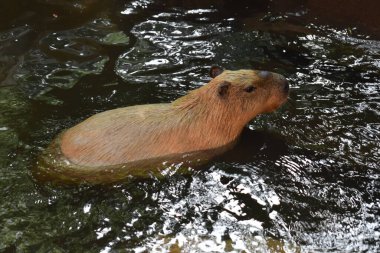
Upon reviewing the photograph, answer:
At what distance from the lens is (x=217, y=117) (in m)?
4.46

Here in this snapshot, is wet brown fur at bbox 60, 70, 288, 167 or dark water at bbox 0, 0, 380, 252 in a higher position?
wet brown fur at bbox 60, 70, 288, 167

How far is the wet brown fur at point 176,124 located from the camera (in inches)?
161

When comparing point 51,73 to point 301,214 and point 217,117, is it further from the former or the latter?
point 301,214

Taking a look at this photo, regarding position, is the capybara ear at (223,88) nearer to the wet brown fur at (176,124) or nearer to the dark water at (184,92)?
the wet brown fur at (176,124)

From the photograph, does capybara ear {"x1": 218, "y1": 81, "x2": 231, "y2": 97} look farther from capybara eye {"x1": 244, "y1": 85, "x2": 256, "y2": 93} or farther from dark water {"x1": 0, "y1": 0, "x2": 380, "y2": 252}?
dark water {"x1": 0, "y1": 0, "x2": 380, "y2": 252}

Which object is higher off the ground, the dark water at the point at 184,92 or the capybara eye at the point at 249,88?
the capybara eye at the point at 249,88

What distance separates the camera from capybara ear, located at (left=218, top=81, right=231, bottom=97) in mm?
4395

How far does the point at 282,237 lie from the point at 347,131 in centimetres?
148

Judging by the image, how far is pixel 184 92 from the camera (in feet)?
17.6

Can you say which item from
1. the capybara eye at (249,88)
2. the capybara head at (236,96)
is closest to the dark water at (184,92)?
the capybara head at (236,96)

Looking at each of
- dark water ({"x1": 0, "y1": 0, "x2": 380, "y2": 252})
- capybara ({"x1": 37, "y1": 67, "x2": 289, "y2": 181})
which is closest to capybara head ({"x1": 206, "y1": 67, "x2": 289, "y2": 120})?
capybara ({"x1": 37, "y1": 67, "x2": 289, "y2": 181})

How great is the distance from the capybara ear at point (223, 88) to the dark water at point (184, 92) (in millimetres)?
496

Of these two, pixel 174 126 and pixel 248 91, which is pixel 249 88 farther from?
pixel 174 126

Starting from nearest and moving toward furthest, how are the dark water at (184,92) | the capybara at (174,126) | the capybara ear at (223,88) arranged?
the dark water at (184,92) → the capybara at (174,126) → the capybara ear at (223,88)
